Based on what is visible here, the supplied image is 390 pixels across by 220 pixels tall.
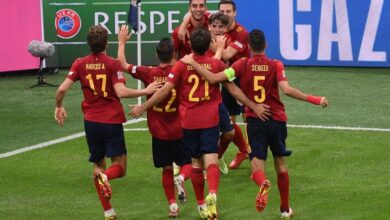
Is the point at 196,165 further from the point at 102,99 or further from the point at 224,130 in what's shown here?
the point at 224,130

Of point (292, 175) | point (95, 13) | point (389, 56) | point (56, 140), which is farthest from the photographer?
point (95, 13)

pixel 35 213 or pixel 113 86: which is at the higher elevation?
pixel 113 86

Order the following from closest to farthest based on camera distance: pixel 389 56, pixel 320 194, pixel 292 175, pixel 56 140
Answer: pixel 320 194, pixel 292 175, pixel 56 140, pixel 389 56

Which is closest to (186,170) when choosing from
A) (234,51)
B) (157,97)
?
(157,97)

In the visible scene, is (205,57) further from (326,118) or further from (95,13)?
(95,13)

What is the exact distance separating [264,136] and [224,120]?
1988 mm

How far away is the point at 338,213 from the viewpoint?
11.1 m

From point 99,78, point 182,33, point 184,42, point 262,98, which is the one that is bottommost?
point 262,98

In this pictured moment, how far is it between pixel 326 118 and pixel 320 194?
5.94 m

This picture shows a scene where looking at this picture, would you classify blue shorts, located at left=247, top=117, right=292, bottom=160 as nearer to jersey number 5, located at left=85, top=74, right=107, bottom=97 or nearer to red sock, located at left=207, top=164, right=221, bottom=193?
red sock, located at left=207, top=164, right=221, bottom=193

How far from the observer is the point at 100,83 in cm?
1102

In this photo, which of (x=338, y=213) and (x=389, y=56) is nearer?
(x=338, y=213)

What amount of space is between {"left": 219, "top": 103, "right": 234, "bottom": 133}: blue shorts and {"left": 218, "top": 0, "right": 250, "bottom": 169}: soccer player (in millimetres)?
588

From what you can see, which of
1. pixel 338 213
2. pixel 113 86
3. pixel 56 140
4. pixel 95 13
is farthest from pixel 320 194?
pixel 95 13
